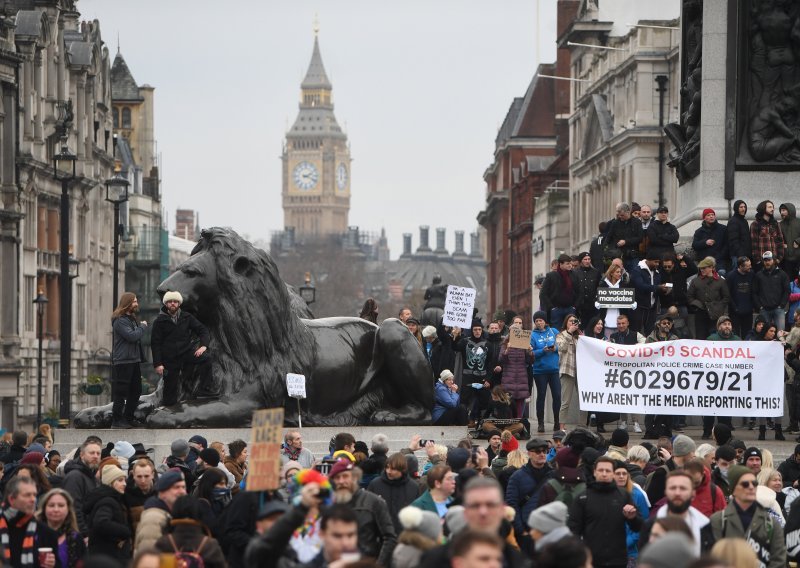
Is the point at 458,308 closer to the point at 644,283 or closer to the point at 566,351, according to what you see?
Answer: the point at 644,283

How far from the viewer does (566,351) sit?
2625cm

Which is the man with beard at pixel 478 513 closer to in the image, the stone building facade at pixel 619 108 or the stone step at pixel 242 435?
the stone step at pixel 242 435

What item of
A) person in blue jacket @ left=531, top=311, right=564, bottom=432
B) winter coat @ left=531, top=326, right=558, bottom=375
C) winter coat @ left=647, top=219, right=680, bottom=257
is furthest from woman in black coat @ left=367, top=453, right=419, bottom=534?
winter coat @ left=647, top=219, right=680, bottom=257

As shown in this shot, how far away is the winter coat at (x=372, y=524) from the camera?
617 inches

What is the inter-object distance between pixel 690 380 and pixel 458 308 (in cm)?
508

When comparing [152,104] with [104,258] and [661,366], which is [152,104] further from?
[661,366]

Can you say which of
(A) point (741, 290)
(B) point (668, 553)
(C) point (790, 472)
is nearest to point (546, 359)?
(A) point (741, 290)

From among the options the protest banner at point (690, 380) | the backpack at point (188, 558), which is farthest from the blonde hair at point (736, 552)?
the protest banner at point (690, 380)

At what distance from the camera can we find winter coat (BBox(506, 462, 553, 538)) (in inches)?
Answer: 712

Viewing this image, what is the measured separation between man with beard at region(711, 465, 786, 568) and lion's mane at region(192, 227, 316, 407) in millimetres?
7821

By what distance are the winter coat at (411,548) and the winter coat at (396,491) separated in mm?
4207

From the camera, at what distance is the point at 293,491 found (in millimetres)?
14625

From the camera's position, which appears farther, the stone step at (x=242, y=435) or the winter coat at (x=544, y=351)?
the winter coat at (x=544, y=351)

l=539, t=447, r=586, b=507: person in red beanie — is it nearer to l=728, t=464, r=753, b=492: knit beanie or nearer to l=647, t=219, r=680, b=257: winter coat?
l=728, t=464, r=753, b=492: knit beanie
